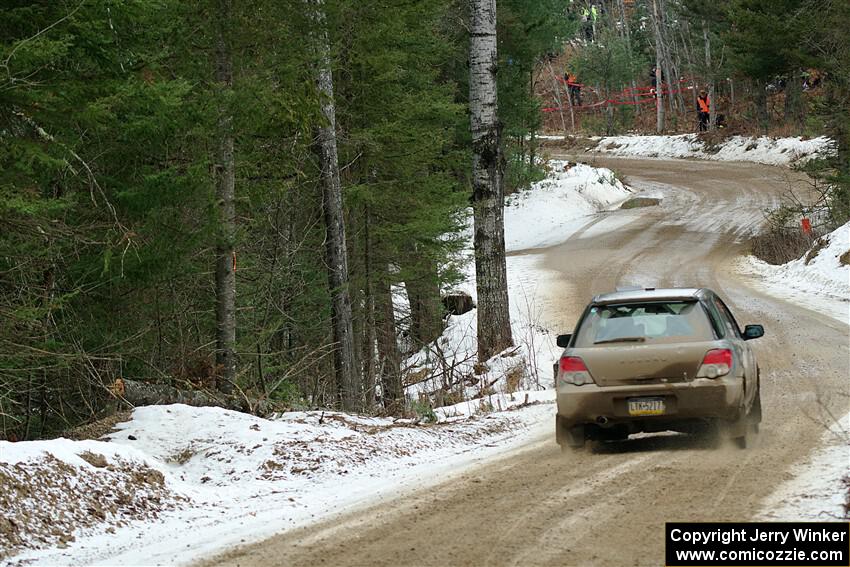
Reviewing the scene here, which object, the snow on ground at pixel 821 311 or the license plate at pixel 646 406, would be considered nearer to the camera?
the snow on ground at pixel 821 311

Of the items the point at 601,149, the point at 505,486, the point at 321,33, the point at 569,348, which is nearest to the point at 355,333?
the point at 321,33

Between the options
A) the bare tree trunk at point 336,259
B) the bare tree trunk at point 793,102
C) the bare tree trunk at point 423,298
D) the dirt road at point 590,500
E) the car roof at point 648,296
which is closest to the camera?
the dirt road at point 590,500

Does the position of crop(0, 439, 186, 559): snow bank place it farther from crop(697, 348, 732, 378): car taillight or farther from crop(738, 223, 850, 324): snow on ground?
crop(738, 223, 850, 324): snow on ground

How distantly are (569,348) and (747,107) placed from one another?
58739 millimetres

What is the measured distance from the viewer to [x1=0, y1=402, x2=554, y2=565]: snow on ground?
7.17m

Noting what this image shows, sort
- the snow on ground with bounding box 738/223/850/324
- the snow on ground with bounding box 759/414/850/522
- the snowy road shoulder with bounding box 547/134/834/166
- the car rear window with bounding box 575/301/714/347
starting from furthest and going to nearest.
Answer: the snowy road shoulder with bounding box 547/134/834/166 < the snow on ground with bounding box 738/223/850/324 < the car rear window with bounding box 575/301/714/347 < the snow on ground with bounding box 759/414/850/522

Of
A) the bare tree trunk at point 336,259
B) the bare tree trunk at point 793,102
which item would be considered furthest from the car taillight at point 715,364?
the bare tree trunk at point 793,102

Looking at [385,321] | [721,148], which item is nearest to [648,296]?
[385,321]

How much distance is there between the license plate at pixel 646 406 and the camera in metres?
9.98

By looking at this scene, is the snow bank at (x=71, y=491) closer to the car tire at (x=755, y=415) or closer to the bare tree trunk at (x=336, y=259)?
the car tire at (x=755, y=415)

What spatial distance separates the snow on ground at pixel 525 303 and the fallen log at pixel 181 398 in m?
4.53

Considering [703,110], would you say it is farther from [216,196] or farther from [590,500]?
[590,500]

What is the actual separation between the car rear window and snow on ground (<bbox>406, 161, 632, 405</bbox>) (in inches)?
217

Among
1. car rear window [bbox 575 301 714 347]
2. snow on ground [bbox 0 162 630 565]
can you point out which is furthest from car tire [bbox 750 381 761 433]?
snow on ground [bbox 0 162 630 565]
